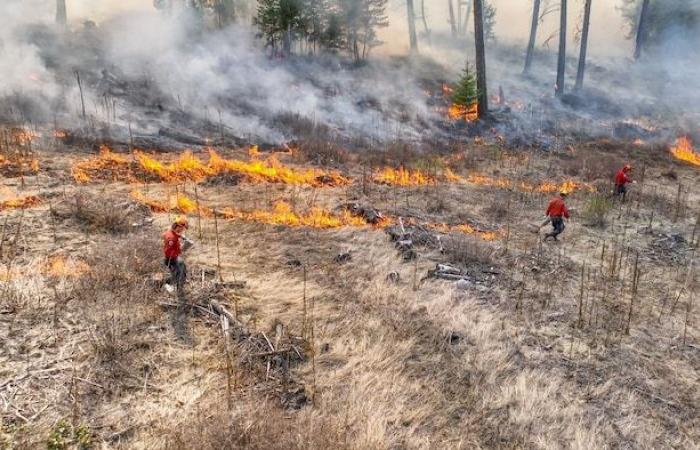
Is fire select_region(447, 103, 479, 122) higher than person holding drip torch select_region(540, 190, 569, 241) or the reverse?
higher

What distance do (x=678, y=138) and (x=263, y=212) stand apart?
21550 millimetres

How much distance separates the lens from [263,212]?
9.92m

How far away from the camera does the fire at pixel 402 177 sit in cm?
1301

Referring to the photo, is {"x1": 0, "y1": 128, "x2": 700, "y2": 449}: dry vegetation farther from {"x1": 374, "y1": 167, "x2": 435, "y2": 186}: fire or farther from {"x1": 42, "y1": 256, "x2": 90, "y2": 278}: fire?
{"x1": 374, "y1": 167, "x2": 435, "y2": 186}: fire

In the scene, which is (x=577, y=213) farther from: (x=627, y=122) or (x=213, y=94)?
(x=627, y=122)

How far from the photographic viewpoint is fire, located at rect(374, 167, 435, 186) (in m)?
13.0

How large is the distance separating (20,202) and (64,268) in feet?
10.8

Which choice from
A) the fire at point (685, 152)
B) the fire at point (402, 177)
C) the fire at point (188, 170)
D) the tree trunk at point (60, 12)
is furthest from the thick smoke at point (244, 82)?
the fire at point (402, 177)

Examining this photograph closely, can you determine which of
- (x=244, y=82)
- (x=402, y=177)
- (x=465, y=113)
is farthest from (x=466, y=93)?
(x=244, y=82)

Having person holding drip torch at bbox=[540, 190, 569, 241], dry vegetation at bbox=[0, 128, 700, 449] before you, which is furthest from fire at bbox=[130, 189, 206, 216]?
person holding drip torch at bbox=[540, 190, 569, 241]

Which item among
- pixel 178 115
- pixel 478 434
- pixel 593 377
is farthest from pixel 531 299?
pixel 178 115

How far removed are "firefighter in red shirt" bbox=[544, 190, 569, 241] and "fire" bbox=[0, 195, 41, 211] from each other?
10.1 m

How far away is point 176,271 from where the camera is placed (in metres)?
6.35

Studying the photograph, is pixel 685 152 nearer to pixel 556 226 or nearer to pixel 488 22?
pixel 556 226
